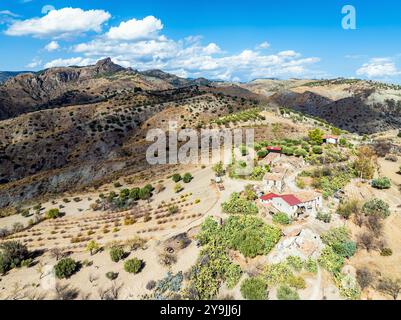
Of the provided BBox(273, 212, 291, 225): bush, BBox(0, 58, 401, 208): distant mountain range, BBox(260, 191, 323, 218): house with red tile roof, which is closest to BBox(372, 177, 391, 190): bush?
BBox(260, 191, 323, 218): house with red tile roof

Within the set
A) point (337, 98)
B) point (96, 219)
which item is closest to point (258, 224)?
point (96, 219)

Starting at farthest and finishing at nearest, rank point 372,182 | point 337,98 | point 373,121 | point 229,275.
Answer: point 337,98
point 373,121
point 372,182
point 229,275

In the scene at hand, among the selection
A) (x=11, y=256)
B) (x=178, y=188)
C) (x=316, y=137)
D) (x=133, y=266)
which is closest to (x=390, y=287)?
(x=133, y=266)

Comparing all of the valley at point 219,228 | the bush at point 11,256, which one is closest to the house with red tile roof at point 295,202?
the valley at point 219,228

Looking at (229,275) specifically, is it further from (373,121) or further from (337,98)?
(337,98)

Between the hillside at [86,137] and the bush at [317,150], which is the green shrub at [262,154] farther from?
the hillside at [86,137]

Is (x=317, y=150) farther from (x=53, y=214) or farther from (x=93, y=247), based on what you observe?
(x=53, y=214)

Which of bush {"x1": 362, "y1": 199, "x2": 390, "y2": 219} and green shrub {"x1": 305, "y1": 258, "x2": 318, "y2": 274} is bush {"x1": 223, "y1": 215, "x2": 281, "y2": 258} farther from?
bush {"x1": 362, "y1": 199, "x2": 390, "y2": 219}
